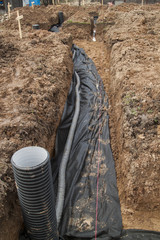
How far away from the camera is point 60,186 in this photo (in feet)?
12.3

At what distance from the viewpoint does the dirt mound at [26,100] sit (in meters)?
2.83

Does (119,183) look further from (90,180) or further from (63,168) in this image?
(63,168)

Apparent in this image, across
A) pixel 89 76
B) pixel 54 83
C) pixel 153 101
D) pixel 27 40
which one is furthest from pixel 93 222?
pixel 27 40

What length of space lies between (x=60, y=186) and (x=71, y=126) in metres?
1.70

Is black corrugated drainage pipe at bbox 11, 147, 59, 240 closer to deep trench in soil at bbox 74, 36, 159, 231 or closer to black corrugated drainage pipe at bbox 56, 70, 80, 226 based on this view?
black corrugated drainage pipe at bbox 56, 70, 80, 226

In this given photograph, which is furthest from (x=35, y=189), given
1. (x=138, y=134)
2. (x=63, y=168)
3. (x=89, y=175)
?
(x=138, y=134)

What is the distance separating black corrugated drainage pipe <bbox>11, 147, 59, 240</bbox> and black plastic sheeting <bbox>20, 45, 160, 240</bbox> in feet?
1.57

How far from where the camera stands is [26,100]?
14.4ft

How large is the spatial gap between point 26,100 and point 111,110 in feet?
8.03

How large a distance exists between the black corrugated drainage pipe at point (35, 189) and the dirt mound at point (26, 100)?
319 mm

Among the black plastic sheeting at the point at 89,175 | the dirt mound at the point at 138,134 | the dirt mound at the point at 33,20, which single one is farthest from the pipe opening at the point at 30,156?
the dirt mound at the point at 33,20

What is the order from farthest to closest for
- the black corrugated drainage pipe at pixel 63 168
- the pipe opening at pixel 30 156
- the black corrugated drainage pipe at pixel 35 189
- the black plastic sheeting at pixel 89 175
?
the black corrugated drainage pipe at pixel 63 168, the black plastic sheeting at pixel 89 175, the pipe opening at pixel 30 156, the black corrugated drainage pipe at pixel 35 189

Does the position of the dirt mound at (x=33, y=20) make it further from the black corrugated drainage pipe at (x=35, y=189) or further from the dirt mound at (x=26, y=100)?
the black corrugated drainage pipe at (x=35, y=189)

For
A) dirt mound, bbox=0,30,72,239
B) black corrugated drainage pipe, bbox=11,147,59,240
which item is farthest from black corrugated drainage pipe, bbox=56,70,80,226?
black corrugated drainage pipe, bbox=11,147,59,240
